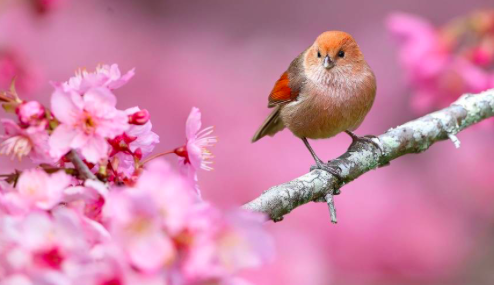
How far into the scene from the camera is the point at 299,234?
9.21 ft

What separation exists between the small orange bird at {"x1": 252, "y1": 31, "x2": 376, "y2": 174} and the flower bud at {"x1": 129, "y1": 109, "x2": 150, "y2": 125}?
109 cm

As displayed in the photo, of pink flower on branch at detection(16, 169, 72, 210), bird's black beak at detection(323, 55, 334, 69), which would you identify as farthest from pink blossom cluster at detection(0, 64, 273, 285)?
bird's black beak at detection(323, 55, 334, 69)

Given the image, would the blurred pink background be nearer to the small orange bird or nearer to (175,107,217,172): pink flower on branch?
the small orange bird

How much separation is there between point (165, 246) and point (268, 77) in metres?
3.10

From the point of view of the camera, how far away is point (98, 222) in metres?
0.85

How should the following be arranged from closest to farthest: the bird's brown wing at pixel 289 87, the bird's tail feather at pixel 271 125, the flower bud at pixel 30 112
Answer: the flower bud at pixel 30 112 → the bird's brown wing at pixel 289 87 → the bird's tail feather at pixel 271 125

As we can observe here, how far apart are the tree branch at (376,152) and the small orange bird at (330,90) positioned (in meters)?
0.19

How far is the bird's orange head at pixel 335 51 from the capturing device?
1994 millimetres

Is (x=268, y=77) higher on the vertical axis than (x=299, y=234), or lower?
higher

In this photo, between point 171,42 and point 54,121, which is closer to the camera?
point 54,121

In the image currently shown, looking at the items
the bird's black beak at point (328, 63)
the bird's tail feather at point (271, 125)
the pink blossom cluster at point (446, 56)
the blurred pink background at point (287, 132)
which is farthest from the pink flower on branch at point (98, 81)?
the pink blossom cluster at point (446, 56)

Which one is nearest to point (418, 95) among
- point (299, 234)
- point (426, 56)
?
point (426, 56)

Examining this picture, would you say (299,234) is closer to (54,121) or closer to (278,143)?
(278,143)

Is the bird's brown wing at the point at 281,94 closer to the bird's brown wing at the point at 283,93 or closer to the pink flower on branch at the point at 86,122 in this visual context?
the bird's brown wing at the point at 283,93
